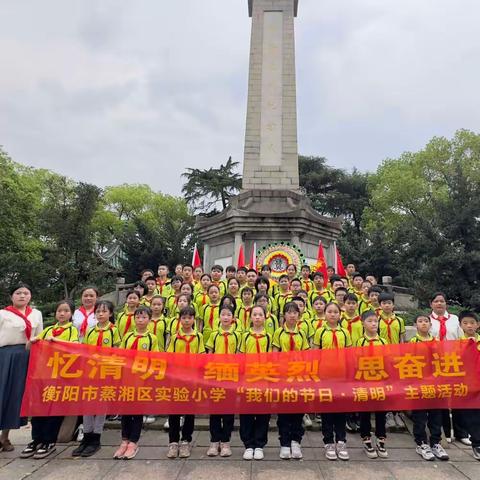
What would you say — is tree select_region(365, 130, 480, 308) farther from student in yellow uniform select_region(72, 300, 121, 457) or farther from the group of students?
student in yellow uniform select_region(72, 300, 121, 457)

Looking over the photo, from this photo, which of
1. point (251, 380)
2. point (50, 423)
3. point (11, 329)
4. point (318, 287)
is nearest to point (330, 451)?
point (251, 380)

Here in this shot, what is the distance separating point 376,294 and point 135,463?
4.31 meters

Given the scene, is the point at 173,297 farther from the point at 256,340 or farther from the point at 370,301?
A: the point at 370,301

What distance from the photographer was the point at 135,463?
443cm

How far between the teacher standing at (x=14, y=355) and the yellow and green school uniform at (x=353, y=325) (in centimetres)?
380

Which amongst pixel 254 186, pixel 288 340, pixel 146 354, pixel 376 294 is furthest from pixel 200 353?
pixel 254 186

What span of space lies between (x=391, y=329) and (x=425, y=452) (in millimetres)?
1446

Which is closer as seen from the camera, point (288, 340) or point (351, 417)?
point (288, 340)

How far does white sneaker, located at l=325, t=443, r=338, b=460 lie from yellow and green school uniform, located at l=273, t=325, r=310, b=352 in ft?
3.42

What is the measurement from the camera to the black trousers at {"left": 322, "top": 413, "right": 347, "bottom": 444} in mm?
4574

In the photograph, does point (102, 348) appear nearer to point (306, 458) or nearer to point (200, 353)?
point (200, 353)

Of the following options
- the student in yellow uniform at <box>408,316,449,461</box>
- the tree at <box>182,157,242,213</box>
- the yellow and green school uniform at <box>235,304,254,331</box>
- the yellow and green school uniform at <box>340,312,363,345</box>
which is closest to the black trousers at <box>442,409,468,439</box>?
the student in yellow uniform at <box>408,316,449,461</box>

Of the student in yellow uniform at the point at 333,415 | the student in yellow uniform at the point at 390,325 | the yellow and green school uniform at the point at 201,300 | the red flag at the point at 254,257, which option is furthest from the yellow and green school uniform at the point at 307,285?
the student in yellow uniform at the point at 333,415

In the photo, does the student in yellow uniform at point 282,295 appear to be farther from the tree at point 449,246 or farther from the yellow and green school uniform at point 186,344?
the tree at point 449,246
